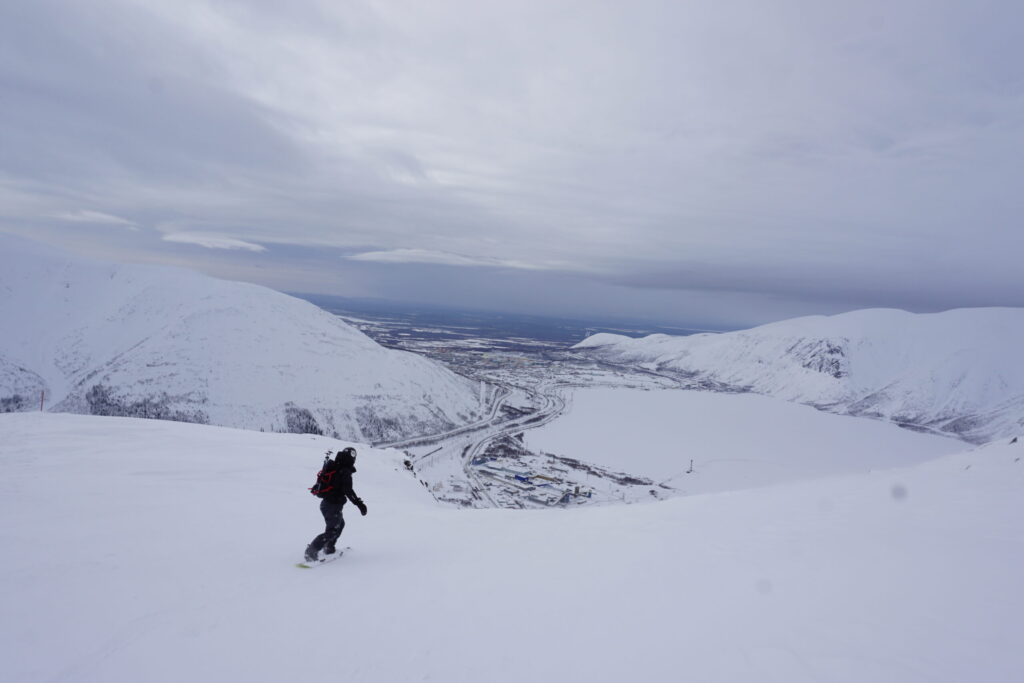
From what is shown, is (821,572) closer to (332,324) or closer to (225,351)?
(225,351)

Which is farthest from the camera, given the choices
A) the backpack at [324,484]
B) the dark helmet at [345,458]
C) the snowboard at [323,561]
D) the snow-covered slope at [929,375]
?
the snow-covered slope at [929,375]

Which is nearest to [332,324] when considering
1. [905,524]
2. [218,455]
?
[218,455]

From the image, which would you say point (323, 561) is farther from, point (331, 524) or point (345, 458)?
point (345, 458)

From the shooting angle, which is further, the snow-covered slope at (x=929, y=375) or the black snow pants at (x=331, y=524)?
the snow-covered slope at (x=929, y=375)

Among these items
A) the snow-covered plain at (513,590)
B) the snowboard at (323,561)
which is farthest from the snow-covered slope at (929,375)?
the snowboard at (323,561)

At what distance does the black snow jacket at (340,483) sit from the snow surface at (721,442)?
178ft

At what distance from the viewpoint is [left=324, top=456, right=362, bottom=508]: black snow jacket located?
25.4 ft

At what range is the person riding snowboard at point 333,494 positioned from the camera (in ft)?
25.2

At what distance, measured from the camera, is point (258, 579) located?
21.7 feet

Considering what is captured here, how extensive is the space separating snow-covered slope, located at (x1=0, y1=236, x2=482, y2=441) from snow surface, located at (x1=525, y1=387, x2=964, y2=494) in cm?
3122

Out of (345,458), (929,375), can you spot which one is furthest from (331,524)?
(929,375)

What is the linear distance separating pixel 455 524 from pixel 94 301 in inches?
4356

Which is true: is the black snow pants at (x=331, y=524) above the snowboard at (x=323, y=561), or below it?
above

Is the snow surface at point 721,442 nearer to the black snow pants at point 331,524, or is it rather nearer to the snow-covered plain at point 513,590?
the snow-covered plain at point 513,590
